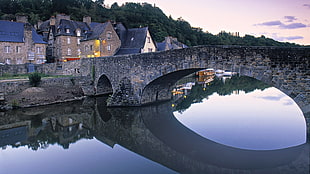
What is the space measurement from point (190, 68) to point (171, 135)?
321cm

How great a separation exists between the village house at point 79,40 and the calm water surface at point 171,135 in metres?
9.97

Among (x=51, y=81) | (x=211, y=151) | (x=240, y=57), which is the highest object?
(x=240, y=57)

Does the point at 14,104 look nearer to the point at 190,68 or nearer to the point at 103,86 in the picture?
the point at 103,86

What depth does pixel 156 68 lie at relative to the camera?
1323cm

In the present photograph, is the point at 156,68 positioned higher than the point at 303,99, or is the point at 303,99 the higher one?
the point at 156,68

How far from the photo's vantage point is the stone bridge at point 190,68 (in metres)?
8.60

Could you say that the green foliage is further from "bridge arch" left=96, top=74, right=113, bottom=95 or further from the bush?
"bridge arch" left=96, top=74, right=113, bottom=95

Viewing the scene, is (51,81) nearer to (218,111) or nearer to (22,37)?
(22,37)

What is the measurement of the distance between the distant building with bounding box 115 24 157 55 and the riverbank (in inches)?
305

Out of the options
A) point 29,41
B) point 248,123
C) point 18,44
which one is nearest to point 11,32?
point 18,44

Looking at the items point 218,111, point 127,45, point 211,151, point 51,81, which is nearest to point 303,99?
point 211,151

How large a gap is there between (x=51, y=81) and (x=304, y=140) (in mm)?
15953

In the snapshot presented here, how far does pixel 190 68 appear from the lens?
37.9 ft

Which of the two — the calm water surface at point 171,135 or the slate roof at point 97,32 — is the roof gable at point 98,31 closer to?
the slate roof at point 97,32
